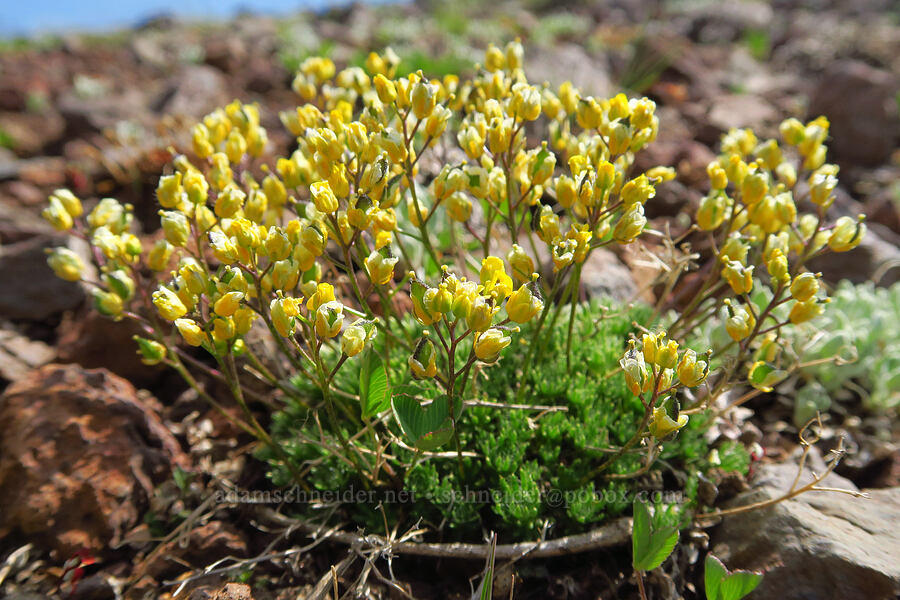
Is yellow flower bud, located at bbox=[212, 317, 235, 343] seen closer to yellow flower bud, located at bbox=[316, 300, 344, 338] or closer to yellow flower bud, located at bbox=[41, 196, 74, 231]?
yellow flower bud, located at bbox=[316, 300, 344, 338]

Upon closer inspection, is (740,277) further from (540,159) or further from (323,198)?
(323,198)

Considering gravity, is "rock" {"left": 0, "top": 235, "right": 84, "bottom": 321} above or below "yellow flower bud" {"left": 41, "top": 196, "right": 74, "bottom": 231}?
below

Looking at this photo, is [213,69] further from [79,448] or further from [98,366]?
[79,448]

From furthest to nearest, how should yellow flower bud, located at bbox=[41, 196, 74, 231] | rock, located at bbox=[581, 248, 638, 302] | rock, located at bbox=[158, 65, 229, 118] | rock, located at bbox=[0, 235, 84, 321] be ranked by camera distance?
rock, located at bbox=[158, 65, 229, 118] < rock, located at bbox=[0, 235, 84, 321] < rock, located at bbox=[581, 248, 638, 302] < yellow flower bud, located at bbox=[41, 196, 74, 231]

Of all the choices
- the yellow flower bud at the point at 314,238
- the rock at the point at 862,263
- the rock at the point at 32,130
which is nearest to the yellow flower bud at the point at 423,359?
the yellow flower bud at the point at 314,238

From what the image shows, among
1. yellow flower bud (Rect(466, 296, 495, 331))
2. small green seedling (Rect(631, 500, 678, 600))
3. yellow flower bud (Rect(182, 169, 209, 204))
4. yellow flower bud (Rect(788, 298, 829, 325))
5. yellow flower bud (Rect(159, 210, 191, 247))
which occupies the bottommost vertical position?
small green seedling (Rect(631, 500, 678, 600))

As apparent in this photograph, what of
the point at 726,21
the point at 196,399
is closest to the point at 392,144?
the point at 196,399

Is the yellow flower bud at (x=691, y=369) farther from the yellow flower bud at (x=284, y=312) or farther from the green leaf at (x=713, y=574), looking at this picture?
the yellow flower bud at (x=284, y=312)

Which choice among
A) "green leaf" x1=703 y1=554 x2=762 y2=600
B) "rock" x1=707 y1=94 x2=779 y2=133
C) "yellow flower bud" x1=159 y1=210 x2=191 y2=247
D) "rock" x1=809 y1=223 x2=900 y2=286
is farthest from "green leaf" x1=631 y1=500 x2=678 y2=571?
"rock" x1=707 y1=94 x2=779 y2=133

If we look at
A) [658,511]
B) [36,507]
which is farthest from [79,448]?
[658,511]
